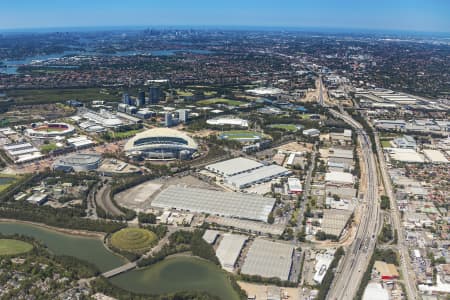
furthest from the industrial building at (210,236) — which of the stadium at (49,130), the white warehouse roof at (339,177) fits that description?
the stadium at (49,130)

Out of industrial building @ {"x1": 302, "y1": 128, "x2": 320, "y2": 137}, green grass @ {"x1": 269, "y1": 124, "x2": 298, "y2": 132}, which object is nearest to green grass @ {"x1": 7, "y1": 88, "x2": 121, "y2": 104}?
green grass @ {"x1": 269, "y1": 124, "x2": 298, "y2": 132}

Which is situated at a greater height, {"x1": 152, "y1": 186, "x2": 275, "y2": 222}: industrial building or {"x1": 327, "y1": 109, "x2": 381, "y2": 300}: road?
{"x1": 152, "y1": 186, "x2": 275, "y2": 222}: industrial building

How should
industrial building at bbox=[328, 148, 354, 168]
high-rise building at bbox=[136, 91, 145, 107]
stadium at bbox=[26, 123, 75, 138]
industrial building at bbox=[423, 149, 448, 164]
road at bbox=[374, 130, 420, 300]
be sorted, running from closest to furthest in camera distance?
road at bbox=[374, 130, 420, 300] → industrial building at bbox=[328, 148, 354, 168] → industrial building at bbox=[423, 149, 448, 164] → stadium at bbox=[26, 123, 75, 138] → high-rise building at bbox=[136, 91, 145, 107]

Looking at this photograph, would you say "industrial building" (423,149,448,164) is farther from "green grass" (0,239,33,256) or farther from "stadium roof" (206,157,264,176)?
"green grass" (0,239,33,256)

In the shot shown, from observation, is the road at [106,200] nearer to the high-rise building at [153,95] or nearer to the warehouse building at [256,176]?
the warehouse building at [256,176]

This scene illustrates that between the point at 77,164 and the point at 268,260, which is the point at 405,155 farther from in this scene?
the point at 77,164

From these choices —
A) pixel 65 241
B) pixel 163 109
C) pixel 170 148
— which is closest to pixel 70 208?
pixel 65 241

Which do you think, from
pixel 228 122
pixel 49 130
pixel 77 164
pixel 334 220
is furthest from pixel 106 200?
pixel 228 122
